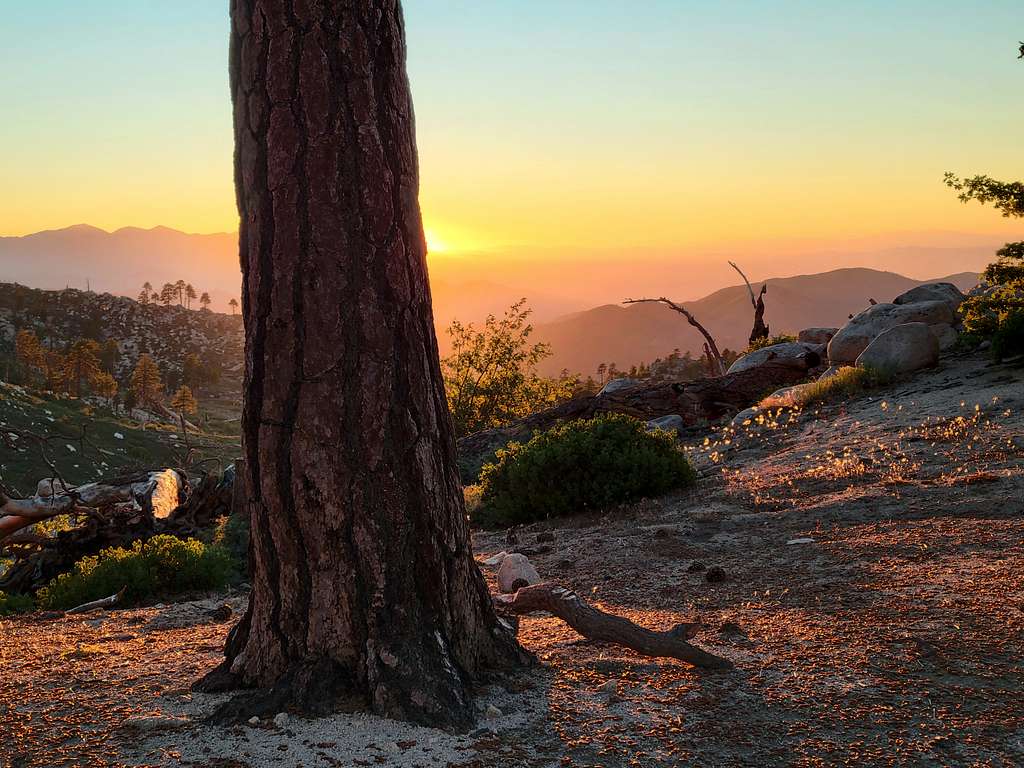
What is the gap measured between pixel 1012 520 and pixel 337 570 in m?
5.46

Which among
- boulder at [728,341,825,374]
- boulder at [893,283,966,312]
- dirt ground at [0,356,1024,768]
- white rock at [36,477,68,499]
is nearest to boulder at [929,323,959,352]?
boulder at [893,283,966,312]

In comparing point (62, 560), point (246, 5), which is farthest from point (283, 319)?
point (62, 560)

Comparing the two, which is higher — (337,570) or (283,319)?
(283,319)

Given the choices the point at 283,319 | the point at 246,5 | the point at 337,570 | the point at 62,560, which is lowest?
the point at 62,560

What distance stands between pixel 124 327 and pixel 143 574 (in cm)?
14872

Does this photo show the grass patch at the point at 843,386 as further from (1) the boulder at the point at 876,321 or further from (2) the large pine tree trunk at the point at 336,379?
(2) the large pine tree trunk at the point at 336,379

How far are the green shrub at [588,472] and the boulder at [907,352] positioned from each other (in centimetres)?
660

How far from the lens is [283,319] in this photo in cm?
349

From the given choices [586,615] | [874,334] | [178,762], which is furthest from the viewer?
[874,334]

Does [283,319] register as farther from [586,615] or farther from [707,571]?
[707,571]

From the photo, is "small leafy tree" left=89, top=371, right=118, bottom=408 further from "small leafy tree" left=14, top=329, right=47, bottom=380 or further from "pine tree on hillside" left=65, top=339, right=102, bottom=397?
"small leafy tree" left=14, top=329, right=47, bottom=380

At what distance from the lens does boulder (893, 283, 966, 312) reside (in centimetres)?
1964

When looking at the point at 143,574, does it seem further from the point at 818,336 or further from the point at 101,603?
the point at 818,336

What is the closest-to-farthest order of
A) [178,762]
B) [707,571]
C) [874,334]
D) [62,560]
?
[178,762] → [707,571] → [62,560] → [874,334]
